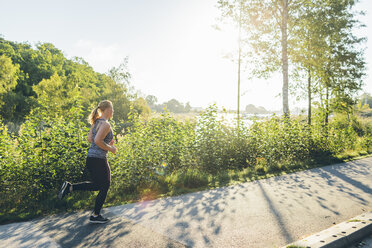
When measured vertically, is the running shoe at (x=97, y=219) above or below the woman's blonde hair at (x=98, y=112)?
below

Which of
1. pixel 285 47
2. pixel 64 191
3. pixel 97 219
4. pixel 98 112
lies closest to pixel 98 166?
pixel 64 191

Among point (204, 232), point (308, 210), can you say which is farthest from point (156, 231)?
point (308, 210)

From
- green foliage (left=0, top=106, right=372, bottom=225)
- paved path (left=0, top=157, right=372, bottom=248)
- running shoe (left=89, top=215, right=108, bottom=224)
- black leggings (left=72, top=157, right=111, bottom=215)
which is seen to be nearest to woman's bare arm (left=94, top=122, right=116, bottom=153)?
black leggings (left=72, top=157, right=111, bottom=215)

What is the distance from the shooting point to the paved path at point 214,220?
3.28 m

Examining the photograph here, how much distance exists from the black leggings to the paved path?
0.39 metres

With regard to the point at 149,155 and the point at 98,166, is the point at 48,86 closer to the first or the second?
the point at 149,155

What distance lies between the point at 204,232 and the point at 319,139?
27.6ft

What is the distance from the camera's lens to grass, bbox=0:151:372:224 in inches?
177

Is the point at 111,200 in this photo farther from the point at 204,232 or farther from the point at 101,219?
the point at 204,232

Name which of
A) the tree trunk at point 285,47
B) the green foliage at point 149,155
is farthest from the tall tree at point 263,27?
the green foliage at point 149,155

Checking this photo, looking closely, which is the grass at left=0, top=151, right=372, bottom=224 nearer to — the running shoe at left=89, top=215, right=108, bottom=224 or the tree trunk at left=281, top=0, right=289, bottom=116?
the running shoe at left=89, top=215, right=108, bottom=224

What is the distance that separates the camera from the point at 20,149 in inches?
200

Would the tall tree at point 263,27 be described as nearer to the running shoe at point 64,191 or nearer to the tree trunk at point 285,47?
the tree trunk at point 285,47

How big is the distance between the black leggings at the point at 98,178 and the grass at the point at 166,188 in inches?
34.8
